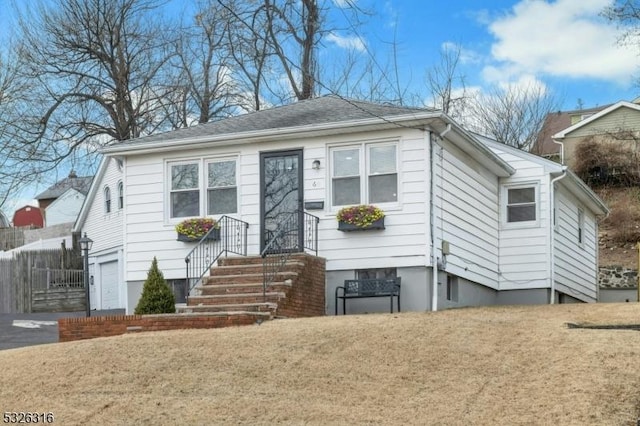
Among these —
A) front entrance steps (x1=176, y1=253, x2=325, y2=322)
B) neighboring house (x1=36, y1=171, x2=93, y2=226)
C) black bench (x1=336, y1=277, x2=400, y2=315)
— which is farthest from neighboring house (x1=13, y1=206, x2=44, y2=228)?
black bench (x1=336, y1=277, x2=400, y2=315)

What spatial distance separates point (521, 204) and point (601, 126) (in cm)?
2226

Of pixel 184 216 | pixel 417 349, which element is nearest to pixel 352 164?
pixel 184 216

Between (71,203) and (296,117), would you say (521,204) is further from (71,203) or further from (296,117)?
(71,203)

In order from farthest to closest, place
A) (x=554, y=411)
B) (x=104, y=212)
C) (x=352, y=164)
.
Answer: (x=104, y=212) < (x=352, y=164) < (x=554, y=411)

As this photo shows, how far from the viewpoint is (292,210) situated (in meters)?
16.1

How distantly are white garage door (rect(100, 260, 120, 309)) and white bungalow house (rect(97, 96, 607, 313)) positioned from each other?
11.0 metres

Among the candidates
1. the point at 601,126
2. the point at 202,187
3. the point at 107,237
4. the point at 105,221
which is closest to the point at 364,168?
the point at 202,187

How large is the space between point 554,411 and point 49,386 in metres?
5.17

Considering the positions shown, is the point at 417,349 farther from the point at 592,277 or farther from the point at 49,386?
the point at 592,277

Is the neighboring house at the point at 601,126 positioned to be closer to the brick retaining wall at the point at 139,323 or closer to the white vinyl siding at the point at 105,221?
the white vinyl siding at the point at 105,221

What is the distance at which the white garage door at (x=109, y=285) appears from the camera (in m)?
27.9

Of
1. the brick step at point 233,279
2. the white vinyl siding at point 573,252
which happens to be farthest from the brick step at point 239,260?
the white vinyl siding at point 573,252

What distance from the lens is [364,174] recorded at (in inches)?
619

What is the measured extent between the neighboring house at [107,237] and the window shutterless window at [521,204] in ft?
41.8
